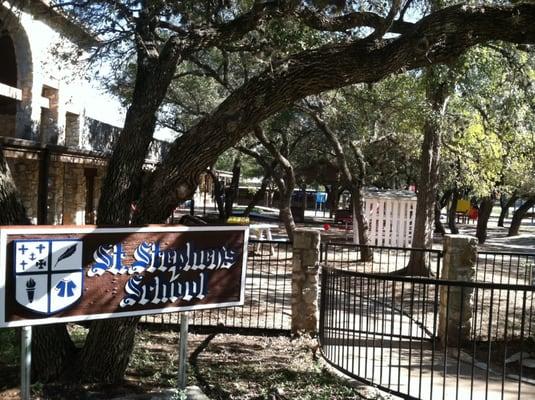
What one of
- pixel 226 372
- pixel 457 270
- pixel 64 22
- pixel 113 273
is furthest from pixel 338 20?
pixel 64 22

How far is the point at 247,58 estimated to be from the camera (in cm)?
1225

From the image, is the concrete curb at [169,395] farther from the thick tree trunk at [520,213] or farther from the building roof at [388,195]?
the thick tree trunk at [520,213]

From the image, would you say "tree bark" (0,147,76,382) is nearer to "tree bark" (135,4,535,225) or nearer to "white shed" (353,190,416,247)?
"tree bark" (135,4,535,225)

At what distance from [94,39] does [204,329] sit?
5.84 m

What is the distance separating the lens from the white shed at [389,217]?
55.4 feet

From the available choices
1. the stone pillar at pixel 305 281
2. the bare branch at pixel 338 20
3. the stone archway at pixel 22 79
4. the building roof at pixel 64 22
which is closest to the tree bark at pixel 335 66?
the bare branch at pixel 338 20

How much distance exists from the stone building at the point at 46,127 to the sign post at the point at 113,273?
8868 millimetres

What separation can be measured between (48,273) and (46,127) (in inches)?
576

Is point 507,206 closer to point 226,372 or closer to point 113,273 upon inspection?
point 226,372

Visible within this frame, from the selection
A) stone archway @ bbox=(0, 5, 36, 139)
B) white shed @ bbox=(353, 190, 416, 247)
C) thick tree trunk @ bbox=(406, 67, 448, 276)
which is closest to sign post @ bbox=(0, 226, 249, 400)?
thick tree trunk @ bbox=(406, 67, 448, 276)

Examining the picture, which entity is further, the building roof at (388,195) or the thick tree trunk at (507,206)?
the thick tree trunk at (507,206)

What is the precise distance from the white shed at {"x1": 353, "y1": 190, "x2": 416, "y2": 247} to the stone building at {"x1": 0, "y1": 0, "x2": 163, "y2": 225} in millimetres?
6824

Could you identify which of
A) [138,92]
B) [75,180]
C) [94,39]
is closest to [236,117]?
[138,92]

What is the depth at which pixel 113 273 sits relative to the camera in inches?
160
